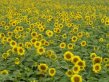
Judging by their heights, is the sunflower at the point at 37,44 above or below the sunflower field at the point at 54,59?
above

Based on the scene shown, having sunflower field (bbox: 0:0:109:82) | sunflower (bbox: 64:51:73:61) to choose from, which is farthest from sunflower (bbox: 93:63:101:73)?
sunflower (bbox: 64:51:73:61)

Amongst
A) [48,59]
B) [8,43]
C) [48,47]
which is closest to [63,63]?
[48,59]

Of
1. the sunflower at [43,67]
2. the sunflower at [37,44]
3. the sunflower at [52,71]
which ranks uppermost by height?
the sunflower at [37,44]

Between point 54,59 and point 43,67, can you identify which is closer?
point 43,67

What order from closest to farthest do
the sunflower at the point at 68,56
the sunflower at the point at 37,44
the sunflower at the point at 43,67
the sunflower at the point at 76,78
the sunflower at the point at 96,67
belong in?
the sunflower at the point at 76,78 < the sunflower at the point at 96,67 < the sunflower at the point at 43,67 < the sunflower at the point at 68,56 < the sunflower at the point at 37,44

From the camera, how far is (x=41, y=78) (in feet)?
17.2

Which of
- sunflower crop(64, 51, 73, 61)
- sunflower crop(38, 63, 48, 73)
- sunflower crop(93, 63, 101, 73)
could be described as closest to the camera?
sunflower crop(93, 63, 101, 73)

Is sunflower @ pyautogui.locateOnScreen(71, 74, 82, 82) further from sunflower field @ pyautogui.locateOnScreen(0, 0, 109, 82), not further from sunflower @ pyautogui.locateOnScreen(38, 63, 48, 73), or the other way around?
sunflower @ pyautogui.locateOnScreen(38, 63, 48, 73)

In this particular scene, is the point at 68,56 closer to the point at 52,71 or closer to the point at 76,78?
the point at 52,71

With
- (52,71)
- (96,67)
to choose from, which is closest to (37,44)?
(52,71)

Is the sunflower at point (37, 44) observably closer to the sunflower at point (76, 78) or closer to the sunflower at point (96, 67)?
the sunflower at point (96, 67)

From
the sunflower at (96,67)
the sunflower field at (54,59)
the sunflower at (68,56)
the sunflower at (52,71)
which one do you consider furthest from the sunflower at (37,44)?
the sunflower at (96,67)

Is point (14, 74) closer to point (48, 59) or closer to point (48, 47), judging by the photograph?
point (48, 59)

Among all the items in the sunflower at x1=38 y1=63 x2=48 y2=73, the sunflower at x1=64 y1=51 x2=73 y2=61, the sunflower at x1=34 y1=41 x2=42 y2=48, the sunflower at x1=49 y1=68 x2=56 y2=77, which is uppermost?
the sunflower at x1=34 y1=41 x2=42 y2=48
